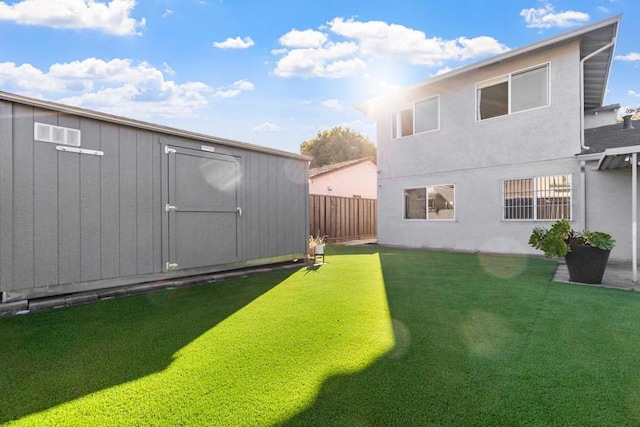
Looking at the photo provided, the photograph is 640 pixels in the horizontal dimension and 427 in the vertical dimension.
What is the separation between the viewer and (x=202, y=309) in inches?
150

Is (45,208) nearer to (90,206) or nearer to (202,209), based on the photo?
(90,206)

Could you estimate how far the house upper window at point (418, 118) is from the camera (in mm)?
10242

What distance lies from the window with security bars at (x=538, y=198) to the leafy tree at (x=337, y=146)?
1982 centimetres

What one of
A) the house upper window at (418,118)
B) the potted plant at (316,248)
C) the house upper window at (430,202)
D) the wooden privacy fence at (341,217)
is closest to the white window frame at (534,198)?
the house upper window at (430,202)

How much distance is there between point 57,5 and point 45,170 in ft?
17.7

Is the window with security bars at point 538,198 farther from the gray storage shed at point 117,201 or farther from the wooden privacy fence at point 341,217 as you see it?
the gray storage shed at point 117,201

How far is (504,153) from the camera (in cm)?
874

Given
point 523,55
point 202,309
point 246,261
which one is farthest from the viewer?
point 523,55

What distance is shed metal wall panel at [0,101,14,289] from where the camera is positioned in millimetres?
3578

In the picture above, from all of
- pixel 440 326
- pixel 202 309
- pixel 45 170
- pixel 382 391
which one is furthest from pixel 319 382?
pixel 45 170

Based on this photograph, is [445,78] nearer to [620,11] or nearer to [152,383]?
[620,11]

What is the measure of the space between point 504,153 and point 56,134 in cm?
972

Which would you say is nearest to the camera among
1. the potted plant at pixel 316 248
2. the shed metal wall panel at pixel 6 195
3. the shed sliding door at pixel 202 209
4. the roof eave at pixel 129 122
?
the shed metal wall panel at pixel 6 195

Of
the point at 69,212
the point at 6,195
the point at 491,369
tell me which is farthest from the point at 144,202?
the point at 491,369
